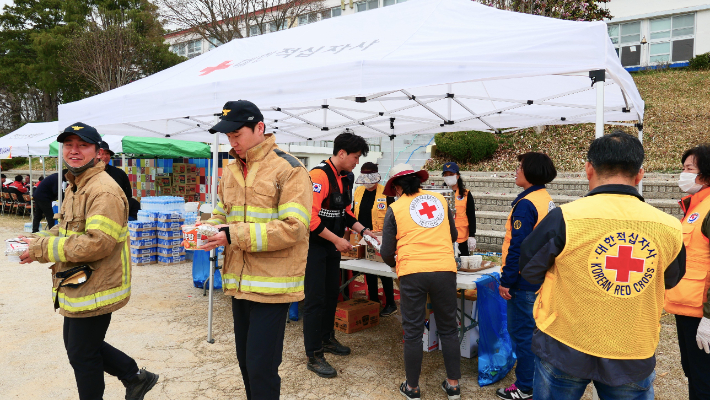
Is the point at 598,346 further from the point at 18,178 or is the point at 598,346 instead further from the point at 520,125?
the point at 18,178

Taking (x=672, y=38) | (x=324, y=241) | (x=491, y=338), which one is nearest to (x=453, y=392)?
(x=491, y=338)

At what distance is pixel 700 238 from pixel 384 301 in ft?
13.0

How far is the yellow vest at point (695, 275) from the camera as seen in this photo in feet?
7.56

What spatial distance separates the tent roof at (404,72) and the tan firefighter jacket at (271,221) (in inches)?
56.5

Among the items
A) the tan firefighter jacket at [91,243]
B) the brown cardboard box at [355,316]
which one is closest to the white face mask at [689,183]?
the brown cardboard box at [355,316]

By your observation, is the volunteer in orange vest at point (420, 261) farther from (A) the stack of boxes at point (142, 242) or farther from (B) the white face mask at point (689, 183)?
(A) the stack of boxes at point (142, 242)

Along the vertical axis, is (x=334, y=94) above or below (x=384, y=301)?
above

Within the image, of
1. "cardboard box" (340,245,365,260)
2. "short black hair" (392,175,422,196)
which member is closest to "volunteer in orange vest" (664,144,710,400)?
"short black hair" (392,175,422,196)

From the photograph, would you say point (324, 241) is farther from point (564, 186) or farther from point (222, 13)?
point (222, 13)

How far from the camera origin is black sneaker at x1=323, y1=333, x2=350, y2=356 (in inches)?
165

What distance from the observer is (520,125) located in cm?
711

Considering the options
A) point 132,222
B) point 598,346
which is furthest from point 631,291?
point 132,222

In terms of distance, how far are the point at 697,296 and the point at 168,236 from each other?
8.05 metres

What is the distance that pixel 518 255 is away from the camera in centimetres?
305
